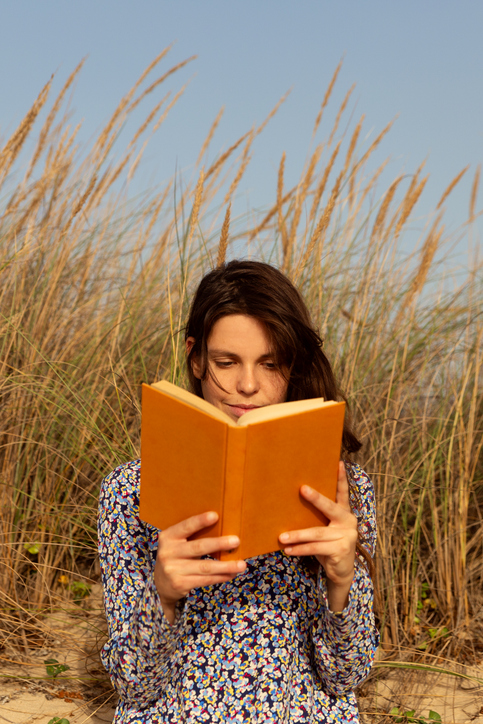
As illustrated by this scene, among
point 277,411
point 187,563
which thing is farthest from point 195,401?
point 187,563

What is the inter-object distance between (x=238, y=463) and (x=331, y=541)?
10.8 inches

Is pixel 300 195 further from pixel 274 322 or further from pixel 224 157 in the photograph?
pixel 274 322

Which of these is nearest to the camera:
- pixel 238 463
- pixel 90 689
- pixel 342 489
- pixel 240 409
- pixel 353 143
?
pixel 238 463

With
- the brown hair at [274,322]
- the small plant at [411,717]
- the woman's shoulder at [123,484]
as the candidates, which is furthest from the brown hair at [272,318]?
the small plant at [411,717]

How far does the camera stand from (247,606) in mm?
1385

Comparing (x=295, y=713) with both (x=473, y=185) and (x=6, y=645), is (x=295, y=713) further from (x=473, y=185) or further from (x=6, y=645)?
(x=473, y=185)

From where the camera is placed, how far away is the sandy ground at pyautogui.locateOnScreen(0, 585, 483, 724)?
2.02 metres

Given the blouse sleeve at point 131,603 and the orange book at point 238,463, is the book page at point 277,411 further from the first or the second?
the blouse sleeve at point 131,603

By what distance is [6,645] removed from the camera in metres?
2.21

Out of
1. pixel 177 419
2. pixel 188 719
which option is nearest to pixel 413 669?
pixel 188 719

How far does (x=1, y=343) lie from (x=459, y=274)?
1.93 m

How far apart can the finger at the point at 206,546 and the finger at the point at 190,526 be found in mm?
15

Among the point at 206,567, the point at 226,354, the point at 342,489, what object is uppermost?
the point at 226,354

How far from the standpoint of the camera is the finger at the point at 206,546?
100cm
